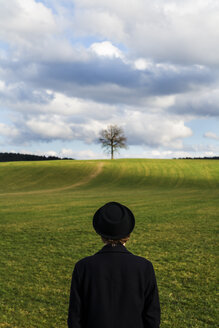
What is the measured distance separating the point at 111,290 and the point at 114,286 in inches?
1.8

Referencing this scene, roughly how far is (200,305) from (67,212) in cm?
1531

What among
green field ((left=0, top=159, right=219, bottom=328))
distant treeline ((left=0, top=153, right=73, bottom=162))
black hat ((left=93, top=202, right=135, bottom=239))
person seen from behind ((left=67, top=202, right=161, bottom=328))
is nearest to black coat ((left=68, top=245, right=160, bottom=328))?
person seen from behind ((left=67, top=202, right=161, bottom=328))

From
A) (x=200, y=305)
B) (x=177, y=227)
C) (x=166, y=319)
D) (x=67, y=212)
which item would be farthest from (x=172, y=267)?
(x=67, y=212)

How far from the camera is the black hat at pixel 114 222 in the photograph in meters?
3.03

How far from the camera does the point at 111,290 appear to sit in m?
2.91

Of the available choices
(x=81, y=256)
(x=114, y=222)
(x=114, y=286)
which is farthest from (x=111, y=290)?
(x=81, y=256)

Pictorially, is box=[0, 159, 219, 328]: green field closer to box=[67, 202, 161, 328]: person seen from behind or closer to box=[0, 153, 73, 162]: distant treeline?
box=[67, 202, 161, 328]: person seen from behind

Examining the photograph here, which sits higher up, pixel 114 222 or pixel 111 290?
pixel 114 222

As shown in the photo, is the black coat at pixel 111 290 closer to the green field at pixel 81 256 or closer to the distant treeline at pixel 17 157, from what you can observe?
the green field at pixel 81 256

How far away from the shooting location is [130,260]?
117 inches

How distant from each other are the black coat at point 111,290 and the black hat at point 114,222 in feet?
0.43

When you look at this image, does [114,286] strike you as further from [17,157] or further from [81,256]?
[17,157]

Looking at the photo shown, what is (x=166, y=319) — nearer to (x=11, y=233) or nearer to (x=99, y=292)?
(x=99, y=292)

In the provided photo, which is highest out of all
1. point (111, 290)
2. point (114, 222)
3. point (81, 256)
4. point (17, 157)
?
point (17, 157)
